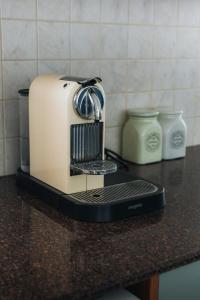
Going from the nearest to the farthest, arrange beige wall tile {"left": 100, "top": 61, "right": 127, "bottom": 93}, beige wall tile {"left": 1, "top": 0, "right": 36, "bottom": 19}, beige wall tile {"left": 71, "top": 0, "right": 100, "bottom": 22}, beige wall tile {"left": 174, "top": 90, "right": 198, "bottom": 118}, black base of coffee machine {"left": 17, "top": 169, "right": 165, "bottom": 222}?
black base of coffee machine {"left": 17, "top": 169, "right": 165, "bottom": 222} → beige wall tile {"left": 1, "top": 0, "right": 36, "bottom": 19} → beige wall tile {"left": 71, "top": 0, "right": 100, "bottom": 22} → beige wall tile {"left": 100, "top": 61, "right": 127, "bottom": 93} → beige wall tile {"left": 174, "top": 90, "right": 198, "bottom": 118}

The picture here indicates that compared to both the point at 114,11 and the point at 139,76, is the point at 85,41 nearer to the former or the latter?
the point at 114,11

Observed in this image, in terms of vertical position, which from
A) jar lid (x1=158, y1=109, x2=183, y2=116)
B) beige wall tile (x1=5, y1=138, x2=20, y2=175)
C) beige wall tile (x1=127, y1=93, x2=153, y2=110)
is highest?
beige wall tile (x1=127, y1=93, x2=153, y2=110)

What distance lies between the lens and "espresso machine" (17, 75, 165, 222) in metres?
1.03

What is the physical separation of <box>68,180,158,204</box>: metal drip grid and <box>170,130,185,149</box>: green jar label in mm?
440

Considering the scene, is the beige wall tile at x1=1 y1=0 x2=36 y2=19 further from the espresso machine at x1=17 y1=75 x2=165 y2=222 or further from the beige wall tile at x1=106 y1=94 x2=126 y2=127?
the beige wall tile at x1=106 y1=94 x2=126 y2=127

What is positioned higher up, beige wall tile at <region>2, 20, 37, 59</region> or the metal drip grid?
beige wall tile at <region>2, 20, 37, 59</region>

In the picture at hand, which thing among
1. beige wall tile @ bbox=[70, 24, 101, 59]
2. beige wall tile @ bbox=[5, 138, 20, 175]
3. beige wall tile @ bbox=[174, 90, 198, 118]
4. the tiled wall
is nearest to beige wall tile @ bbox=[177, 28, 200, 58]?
the tiled wall

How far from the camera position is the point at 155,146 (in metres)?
1.53

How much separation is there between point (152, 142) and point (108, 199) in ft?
1.69

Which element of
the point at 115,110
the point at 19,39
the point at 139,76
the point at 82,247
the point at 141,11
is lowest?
the point at 82,247

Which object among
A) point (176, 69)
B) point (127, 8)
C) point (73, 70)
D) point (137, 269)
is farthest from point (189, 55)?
point (137, 269)

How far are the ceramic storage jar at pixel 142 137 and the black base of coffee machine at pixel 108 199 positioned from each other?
0.31m

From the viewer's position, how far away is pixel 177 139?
62.6 inches

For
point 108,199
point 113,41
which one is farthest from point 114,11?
point 108,199
